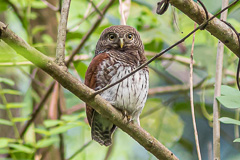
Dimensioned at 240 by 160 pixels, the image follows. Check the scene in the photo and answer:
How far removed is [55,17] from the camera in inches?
174

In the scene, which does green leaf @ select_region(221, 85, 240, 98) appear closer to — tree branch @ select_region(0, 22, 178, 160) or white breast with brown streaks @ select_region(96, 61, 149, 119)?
tree branch @ select_region(0, 22, 178, 160)

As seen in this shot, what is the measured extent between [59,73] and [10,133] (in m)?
3.26

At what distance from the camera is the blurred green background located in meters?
3.06

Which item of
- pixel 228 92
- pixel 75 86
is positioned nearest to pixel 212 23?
pixel 228 92

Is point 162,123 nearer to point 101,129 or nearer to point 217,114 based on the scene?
point 101,129

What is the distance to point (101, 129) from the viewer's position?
9.09 feet

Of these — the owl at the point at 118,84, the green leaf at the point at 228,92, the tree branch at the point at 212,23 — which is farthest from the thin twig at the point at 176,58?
the green leaf at the point at 228,92

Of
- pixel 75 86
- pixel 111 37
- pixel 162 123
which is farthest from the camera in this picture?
pixel 162 123

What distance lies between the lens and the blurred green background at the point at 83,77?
306 cm

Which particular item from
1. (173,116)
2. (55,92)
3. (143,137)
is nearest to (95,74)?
(143,137)

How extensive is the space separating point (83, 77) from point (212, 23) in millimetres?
2022

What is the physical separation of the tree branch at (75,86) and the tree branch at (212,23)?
1.79ft

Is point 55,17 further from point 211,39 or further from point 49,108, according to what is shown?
point 211,39

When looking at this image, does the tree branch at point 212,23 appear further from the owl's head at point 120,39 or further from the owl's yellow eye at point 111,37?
the owl's yellow eye at point 111,37
